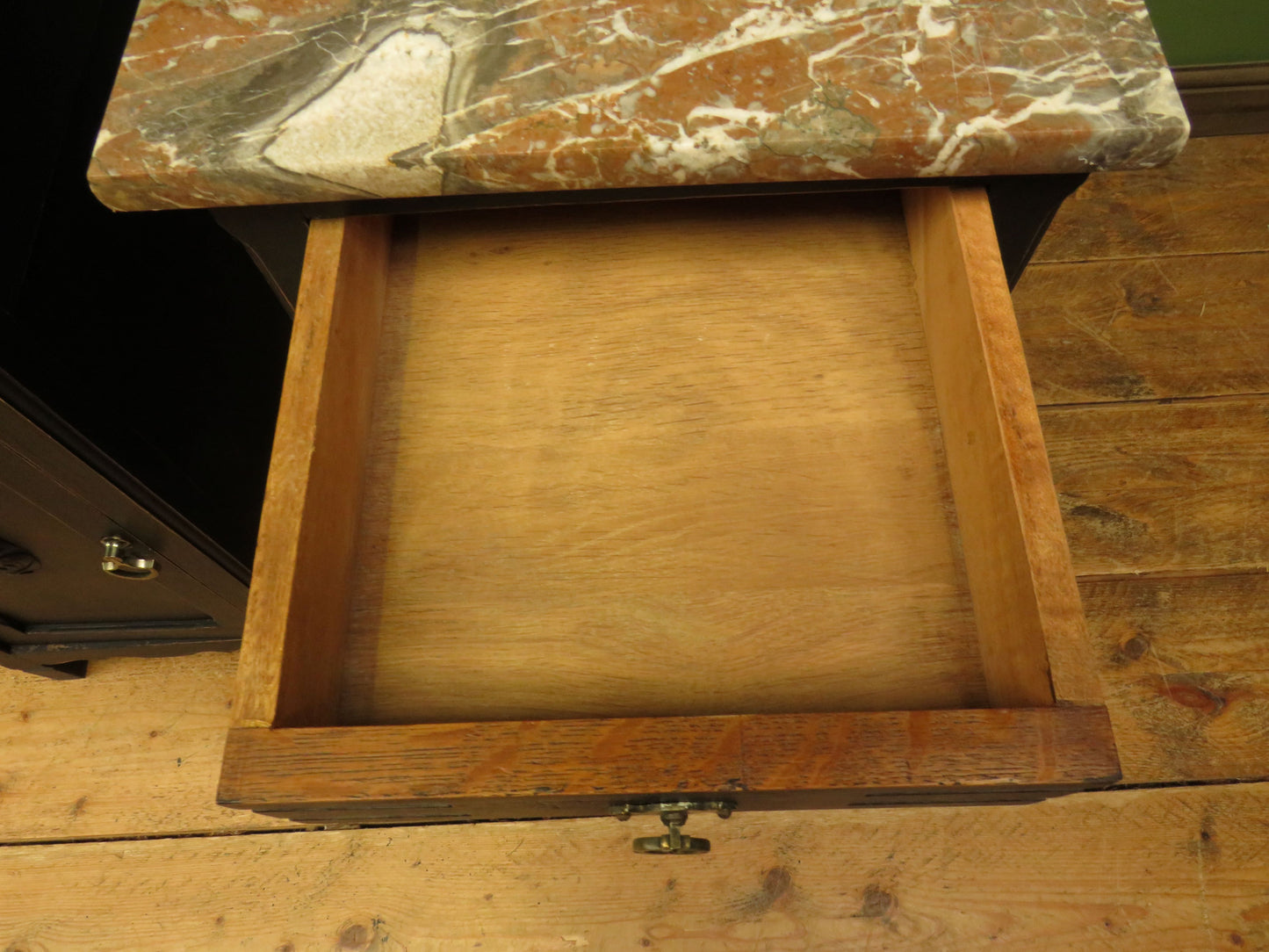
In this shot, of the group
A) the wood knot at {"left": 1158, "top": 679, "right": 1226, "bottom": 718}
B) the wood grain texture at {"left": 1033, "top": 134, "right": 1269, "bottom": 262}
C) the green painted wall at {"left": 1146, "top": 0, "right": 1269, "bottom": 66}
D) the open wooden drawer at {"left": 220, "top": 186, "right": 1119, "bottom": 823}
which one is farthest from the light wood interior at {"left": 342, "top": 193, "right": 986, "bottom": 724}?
the green painted wall at {"left": 1146, "top": 0, "right": 1269, "bottom": 66}

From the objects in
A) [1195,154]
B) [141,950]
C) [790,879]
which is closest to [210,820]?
[141,950]

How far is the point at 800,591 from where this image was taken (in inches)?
22.0

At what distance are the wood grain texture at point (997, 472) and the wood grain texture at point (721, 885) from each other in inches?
16.9

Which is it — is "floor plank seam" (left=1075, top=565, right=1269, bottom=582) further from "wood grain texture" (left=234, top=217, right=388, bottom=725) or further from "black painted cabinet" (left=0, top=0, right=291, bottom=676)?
"black painted cabinet" (left=0, top=0, right=291, bottom=676)

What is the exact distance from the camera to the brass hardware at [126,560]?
2.24 feet

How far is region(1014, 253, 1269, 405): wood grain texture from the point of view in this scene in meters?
1.03

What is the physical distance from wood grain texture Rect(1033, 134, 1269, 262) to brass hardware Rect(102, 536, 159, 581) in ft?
3.56

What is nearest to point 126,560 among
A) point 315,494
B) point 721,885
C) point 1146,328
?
point 315,494

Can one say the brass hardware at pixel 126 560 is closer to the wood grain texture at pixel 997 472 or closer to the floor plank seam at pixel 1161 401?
the wood grain texture at pixel 997 472

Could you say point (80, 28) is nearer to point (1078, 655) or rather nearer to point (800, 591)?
point (800, 591)

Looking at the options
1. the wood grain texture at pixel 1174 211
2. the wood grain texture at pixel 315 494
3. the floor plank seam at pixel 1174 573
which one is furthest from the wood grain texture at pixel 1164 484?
the wood grain texture at pixel 315 494

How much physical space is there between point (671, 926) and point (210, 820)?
1.64ft

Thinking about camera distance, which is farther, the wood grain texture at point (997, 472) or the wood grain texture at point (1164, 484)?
the wood grain texture at point (1164, 484)

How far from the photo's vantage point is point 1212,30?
Answer: 46.8 inches
